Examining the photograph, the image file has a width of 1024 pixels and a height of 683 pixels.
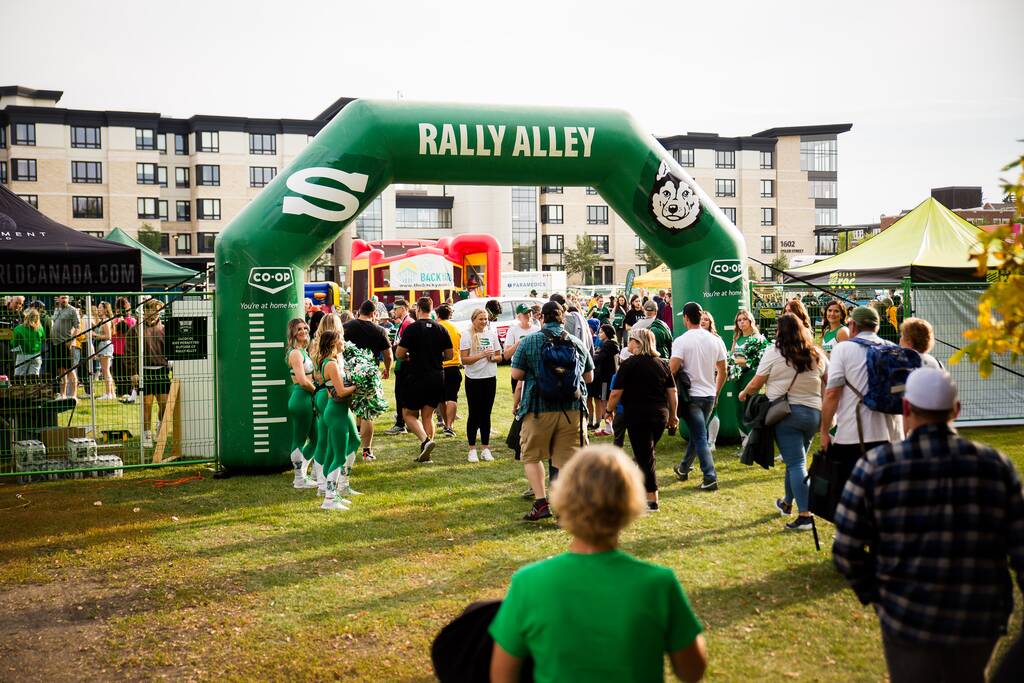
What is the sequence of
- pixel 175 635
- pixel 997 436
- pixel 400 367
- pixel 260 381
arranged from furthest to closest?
pixel 997 436, pixel 400 367, pixel 260 381, pixel 175 635

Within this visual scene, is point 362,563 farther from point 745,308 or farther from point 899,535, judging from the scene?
point 745,308

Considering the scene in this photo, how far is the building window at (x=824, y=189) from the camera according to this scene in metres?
77.4

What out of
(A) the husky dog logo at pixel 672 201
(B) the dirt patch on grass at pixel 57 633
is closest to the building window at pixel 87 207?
(A) the husky dog logo at pixel 672 201

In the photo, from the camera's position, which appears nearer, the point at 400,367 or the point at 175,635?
the point at 175,635

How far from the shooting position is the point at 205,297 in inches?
400

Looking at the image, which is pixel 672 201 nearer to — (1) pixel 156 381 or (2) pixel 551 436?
(2) pixel 551 436

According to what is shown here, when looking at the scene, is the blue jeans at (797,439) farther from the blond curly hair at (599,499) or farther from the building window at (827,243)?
the building window at (827,243)

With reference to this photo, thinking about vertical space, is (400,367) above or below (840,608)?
above

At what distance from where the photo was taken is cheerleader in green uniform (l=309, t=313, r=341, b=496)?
8.63 meters

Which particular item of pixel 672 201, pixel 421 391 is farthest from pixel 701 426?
pixel 421 391

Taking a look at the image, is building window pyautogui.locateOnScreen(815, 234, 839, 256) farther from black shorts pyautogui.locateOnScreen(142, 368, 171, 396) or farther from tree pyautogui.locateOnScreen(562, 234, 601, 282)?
black shorts pyautogui.locateOnScreen(142, 368, 171, 396)

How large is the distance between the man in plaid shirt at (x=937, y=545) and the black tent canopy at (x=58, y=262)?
938 cm

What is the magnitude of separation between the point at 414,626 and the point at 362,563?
143cm

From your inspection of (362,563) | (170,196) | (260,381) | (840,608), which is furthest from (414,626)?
(170,196)
